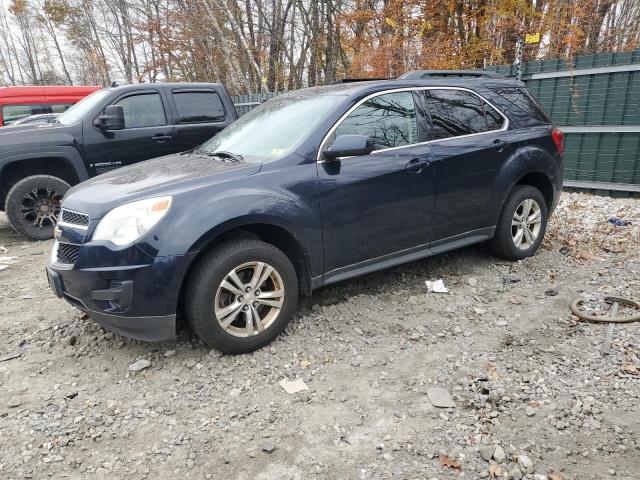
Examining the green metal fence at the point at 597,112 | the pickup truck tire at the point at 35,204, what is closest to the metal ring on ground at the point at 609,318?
the green metal fence at the point at 597,112

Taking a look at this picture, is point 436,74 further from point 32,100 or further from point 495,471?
point 32,100

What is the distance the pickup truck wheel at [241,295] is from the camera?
9.93 ft

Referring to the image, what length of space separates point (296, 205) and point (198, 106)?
477 centimetres

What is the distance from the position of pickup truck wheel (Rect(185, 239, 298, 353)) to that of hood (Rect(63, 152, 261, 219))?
19.2 inches

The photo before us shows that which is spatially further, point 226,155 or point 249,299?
point 226,155

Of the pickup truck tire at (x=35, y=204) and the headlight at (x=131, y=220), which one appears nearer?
the headlight at (x=131, y=220)

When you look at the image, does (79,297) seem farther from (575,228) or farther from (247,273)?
(575,228)

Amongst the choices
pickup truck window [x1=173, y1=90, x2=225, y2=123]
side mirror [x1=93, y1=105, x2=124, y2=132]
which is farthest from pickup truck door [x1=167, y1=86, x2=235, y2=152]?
side mirror [x1=93, y1=105, x2=124, y2=132]

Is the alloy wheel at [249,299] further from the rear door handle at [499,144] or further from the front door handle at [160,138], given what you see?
the front door handle at [160,138]

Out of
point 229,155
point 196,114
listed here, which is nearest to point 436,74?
point 229,155

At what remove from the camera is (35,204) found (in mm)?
6402

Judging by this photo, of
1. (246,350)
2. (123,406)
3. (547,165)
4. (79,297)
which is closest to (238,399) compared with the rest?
(246,350)

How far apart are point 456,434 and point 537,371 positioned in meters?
0.84

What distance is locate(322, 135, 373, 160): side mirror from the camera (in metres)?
3.35
